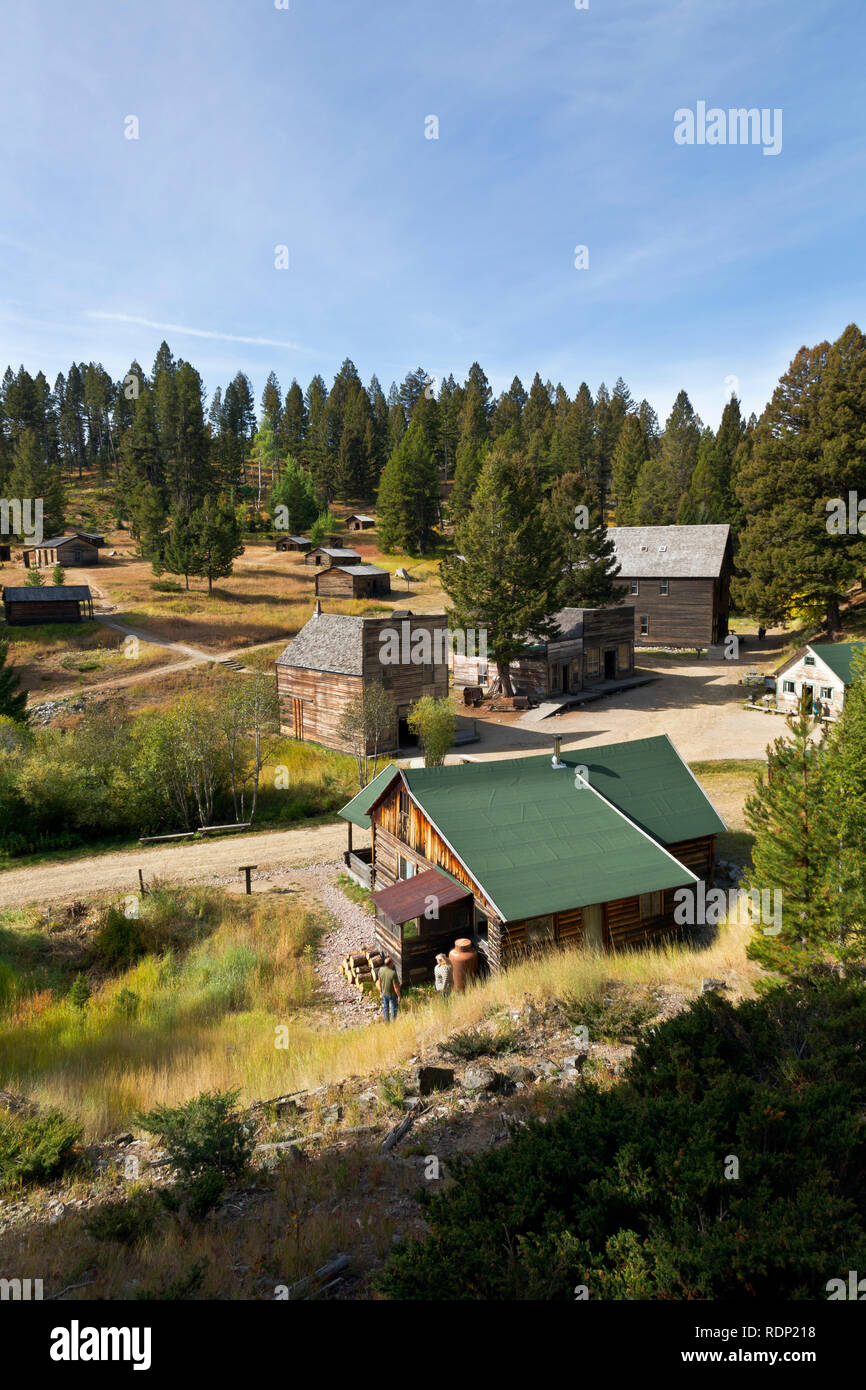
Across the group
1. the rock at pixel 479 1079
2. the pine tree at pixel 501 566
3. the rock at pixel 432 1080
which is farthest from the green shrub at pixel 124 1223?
the pine tree at pixel 501 566

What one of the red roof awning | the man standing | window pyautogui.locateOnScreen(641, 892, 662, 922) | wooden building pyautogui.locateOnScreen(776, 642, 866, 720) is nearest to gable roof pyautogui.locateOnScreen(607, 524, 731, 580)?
wooden building pyautogui.locateOnScreen(776, 642, 866, 720)

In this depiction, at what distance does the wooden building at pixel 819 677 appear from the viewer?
33.2 m

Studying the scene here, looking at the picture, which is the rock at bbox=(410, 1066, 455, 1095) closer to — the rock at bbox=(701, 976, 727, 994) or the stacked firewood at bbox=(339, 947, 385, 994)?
the rock at bbox=(701, 976, 727, 994)

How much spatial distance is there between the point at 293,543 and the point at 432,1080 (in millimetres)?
75962

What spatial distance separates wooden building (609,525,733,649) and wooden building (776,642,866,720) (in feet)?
58.4

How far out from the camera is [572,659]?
1679 inches

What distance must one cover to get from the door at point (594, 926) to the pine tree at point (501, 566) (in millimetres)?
23966

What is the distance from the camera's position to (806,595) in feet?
146

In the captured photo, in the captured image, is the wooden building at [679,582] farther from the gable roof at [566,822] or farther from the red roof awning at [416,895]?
the red roof awning at [416,895]

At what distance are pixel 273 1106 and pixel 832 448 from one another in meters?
46.4

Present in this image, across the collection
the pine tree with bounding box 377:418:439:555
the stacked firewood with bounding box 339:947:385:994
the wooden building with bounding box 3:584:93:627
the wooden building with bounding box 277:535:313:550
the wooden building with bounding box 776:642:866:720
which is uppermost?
the pine tree with bounding box 377:418:439:555

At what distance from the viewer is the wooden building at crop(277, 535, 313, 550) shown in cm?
8025
